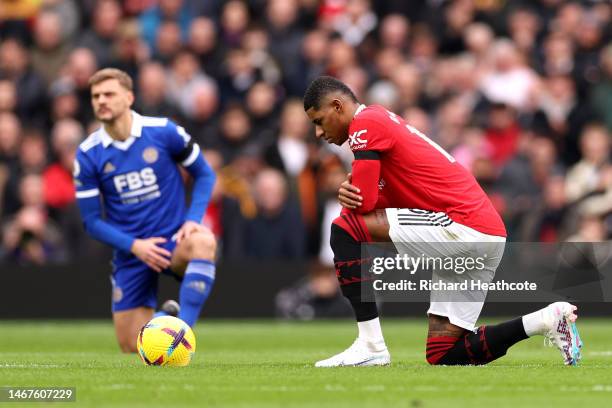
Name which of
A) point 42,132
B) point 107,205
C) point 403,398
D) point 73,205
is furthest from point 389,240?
point 42,132

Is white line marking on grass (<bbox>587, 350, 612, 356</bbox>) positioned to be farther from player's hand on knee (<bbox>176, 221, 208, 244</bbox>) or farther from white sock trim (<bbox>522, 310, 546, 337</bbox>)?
player's hand on knee (<bbox>176, 221, 208, 244</bbox>)

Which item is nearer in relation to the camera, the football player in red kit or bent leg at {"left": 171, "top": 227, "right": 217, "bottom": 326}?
the football player in red kit

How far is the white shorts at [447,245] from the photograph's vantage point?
9812mm

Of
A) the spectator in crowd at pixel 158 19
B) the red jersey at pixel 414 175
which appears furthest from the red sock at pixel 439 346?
the spectator in crowd at pixel 158 19

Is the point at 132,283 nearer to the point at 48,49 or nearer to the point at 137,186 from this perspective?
the point at 137,186

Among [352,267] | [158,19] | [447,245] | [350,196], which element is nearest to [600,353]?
[447,245]

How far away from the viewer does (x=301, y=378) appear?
905 cm

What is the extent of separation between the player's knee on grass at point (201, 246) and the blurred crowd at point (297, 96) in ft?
20.0

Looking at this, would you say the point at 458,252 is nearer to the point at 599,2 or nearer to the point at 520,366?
the point at 520,366

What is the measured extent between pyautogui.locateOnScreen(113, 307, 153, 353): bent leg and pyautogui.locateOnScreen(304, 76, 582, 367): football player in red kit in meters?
3.53

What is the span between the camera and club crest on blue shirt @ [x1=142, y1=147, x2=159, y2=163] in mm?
12750

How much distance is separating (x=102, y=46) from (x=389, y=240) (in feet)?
40.0

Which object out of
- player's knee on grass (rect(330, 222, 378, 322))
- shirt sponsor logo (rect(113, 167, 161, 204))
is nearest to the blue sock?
shirt sponsor logo (rect(113, 167, 161, 204))

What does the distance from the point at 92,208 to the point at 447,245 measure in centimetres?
409
